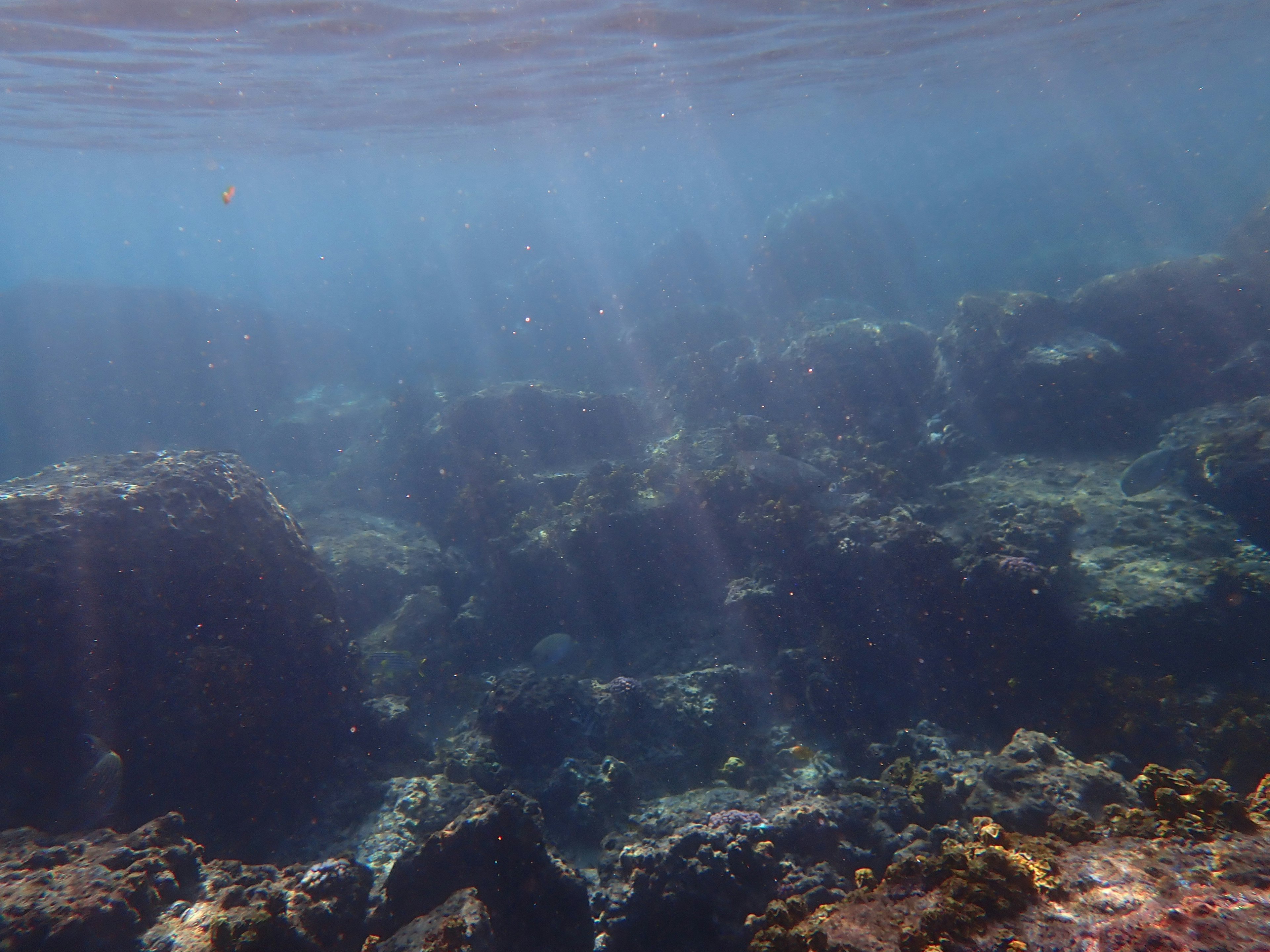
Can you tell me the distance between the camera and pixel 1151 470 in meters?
9.37

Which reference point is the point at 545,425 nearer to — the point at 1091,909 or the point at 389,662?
the point at 389,662

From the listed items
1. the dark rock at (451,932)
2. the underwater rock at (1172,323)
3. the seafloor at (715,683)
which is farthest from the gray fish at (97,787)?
the underwater rock at (1172,323)

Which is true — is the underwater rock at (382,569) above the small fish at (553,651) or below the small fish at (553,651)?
above

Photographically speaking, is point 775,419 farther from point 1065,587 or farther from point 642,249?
point 642,249

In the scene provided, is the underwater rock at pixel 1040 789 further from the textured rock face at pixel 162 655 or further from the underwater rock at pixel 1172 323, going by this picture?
the underwater rock at pixel 1172 323

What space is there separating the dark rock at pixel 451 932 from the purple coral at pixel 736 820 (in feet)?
6.38

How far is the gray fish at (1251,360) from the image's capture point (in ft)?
36.2

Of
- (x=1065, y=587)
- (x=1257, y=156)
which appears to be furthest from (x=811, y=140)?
(x=1065, y=587)

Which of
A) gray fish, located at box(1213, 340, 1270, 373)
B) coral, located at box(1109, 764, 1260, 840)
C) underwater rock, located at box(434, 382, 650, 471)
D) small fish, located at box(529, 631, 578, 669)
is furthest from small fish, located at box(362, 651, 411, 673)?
gray fish, located at box(1213, 340, 1270, 373)

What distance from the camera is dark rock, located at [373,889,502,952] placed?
142 inches

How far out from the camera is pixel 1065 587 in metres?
7.34

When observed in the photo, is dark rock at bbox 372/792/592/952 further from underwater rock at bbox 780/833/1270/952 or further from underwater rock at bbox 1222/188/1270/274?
underwater rock at bbox 1222/188/1270/274

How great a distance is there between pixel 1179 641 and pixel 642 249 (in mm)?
45435

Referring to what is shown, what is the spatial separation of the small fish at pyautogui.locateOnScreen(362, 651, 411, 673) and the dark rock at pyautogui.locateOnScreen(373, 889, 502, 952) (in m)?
5.33
